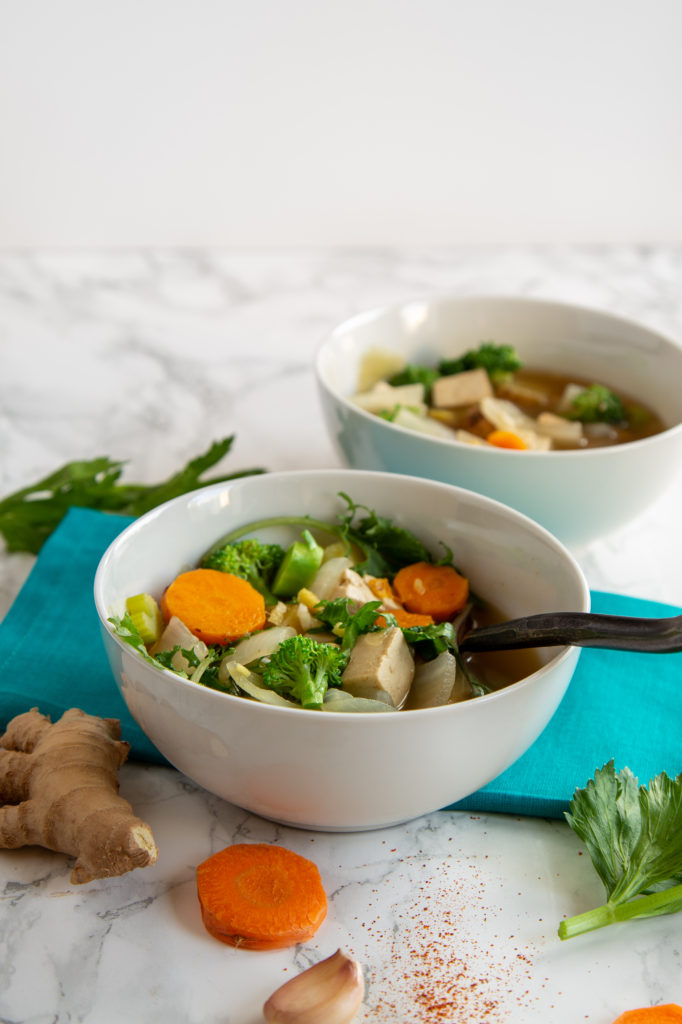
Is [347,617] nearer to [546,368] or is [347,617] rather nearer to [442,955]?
[442,955]

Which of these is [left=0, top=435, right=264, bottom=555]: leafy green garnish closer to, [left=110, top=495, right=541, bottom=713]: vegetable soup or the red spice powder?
[left=110, top=495, right=541, bottom=713]: vegetable soup

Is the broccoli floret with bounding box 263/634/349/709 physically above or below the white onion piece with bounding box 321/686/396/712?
above

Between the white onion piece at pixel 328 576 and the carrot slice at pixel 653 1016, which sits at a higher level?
the white onion piece at pixel 328 576

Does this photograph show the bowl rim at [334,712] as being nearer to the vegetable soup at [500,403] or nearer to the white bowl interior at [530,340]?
the vegetable soup at [500,403]

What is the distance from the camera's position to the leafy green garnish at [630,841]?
123 cm

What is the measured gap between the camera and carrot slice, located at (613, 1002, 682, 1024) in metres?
1.13

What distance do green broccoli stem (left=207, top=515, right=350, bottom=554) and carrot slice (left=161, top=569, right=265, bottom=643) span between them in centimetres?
10

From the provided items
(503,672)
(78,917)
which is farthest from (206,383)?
(78,917)

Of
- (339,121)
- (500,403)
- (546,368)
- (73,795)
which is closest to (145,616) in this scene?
(73,795)

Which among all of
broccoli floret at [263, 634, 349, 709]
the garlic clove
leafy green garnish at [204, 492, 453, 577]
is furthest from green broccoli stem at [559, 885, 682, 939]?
leafy green garnish at [204, 492, 453, 577]

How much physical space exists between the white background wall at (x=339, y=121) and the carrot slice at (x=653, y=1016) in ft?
10.5

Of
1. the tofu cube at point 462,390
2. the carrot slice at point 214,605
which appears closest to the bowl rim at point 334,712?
the carrot slice at point 214,605

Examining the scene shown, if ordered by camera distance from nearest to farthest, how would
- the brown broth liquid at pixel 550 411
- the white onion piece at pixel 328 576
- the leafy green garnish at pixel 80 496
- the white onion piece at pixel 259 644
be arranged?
the white onion piece at pixel 259 644, the white onion piece at pixel 328 576, the leafy green garnish at pixel 80 496, the brown broth liquid at pixel 550 411

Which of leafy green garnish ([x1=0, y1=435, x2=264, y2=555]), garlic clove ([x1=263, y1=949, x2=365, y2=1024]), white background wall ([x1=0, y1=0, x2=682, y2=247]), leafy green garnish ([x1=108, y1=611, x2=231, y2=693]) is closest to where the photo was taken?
garlic clove ([x1=263, y1=949, x2=365, y2=1024])
